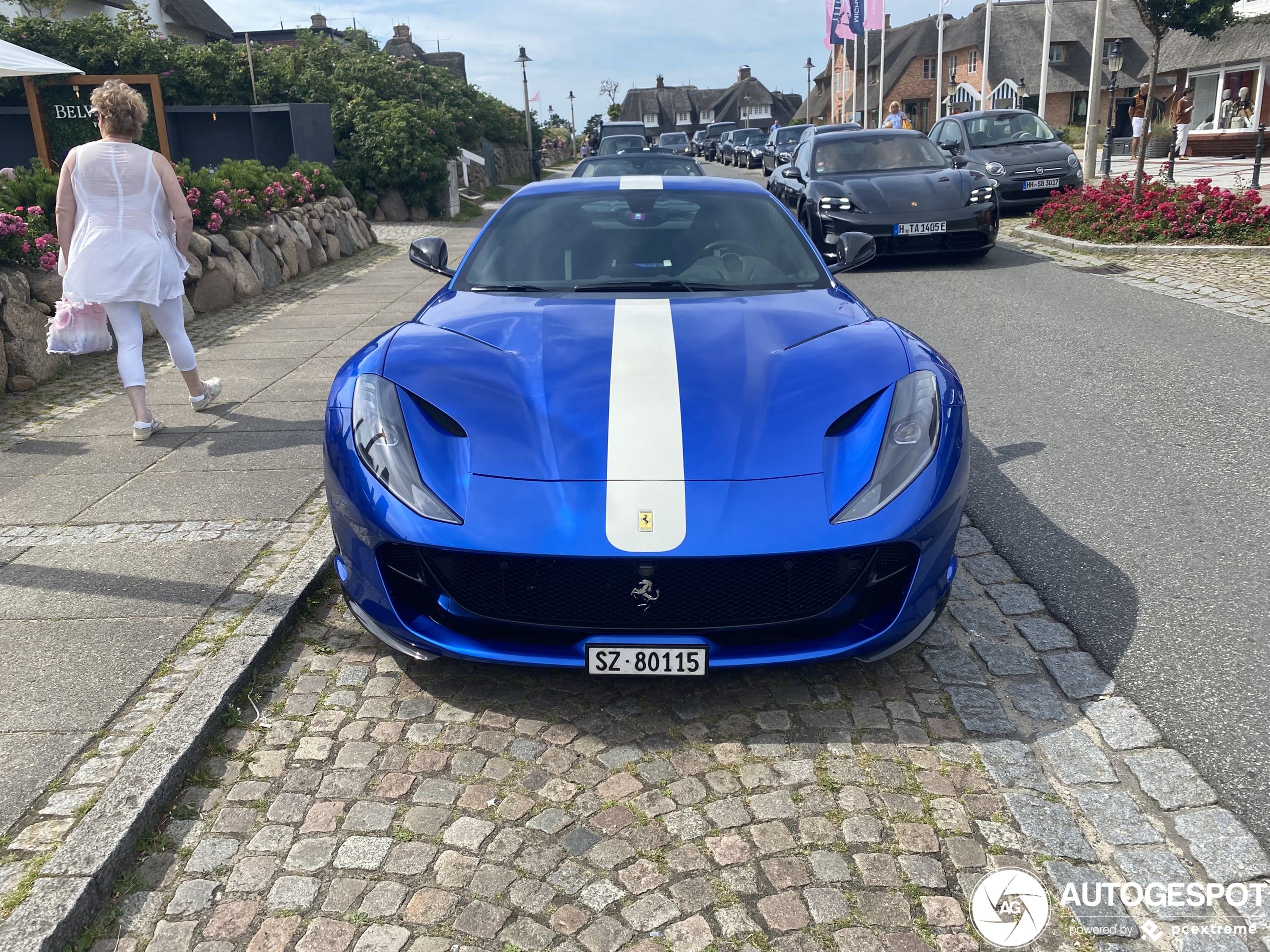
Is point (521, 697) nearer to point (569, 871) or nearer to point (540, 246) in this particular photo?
point (569, 871)

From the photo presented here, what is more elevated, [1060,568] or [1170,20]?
[1170,20]

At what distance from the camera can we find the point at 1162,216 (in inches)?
466

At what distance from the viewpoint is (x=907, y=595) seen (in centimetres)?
283

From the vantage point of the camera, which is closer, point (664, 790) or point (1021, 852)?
point (1021, 852)

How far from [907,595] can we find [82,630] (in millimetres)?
2718

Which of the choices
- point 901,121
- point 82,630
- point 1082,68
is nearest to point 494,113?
point 901,121

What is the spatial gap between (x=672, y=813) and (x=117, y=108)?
4941 millimetres

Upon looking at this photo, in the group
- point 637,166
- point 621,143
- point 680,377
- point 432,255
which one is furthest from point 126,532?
point 621,143

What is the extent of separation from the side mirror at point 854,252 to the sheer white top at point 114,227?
3.72m

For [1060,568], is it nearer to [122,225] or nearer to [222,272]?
[122,225]

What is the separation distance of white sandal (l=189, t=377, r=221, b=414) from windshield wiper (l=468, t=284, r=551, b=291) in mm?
2923

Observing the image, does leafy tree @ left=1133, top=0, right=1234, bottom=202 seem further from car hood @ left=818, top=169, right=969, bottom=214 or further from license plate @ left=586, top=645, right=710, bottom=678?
license plate @ left=586, top=645, right=710, bottom=678

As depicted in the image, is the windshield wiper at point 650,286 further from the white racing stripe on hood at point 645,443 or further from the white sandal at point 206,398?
the white sandal at point 206,398

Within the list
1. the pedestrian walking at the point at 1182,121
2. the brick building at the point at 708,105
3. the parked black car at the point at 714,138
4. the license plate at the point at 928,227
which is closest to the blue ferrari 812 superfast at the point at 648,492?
the license plate at the point at 928,227
